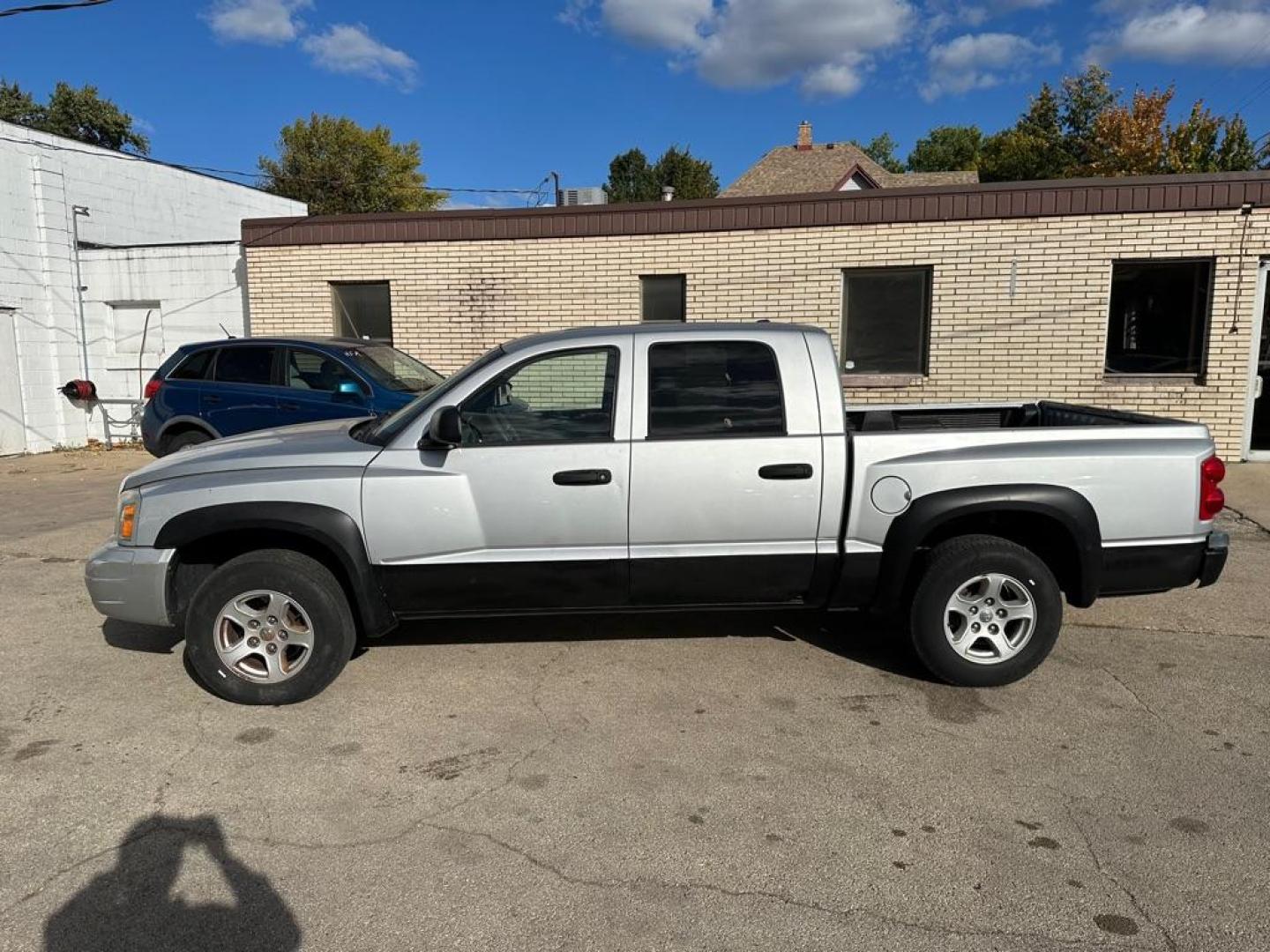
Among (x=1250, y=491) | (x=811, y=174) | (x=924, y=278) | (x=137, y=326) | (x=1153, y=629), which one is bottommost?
(x=1153, y=629)

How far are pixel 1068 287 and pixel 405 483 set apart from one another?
9073 mm

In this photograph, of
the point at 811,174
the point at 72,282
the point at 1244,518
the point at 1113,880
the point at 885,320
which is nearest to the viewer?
the point at 1113,880

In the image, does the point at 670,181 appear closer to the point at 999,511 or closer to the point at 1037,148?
the point at 1037,148

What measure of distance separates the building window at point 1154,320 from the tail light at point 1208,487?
706 centimetres

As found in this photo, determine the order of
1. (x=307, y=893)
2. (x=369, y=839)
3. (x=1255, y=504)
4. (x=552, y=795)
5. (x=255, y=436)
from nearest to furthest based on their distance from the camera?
(x=307, y=893)
(x=369, y=839)
(x=552, y=795)
(x=255, y=436)
(x=1255, y=504)

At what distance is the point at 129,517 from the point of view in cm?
433

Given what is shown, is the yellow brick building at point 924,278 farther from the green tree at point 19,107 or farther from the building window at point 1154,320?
the green tree at point 19,107

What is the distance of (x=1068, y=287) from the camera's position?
412 inches

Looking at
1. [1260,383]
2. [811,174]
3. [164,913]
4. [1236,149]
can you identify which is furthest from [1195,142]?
[164,913]

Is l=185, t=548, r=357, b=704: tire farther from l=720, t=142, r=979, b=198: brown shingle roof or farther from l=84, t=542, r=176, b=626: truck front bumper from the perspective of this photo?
l=720, t=142, r=979, b=198: brown shingle roof

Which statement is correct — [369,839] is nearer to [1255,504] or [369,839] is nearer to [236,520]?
[236,520]

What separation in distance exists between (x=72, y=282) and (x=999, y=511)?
49.2 ft

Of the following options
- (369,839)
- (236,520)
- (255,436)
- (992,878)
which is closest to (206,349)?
(255,436)

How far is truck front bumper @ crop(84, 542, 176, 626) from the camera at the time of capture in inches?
167
